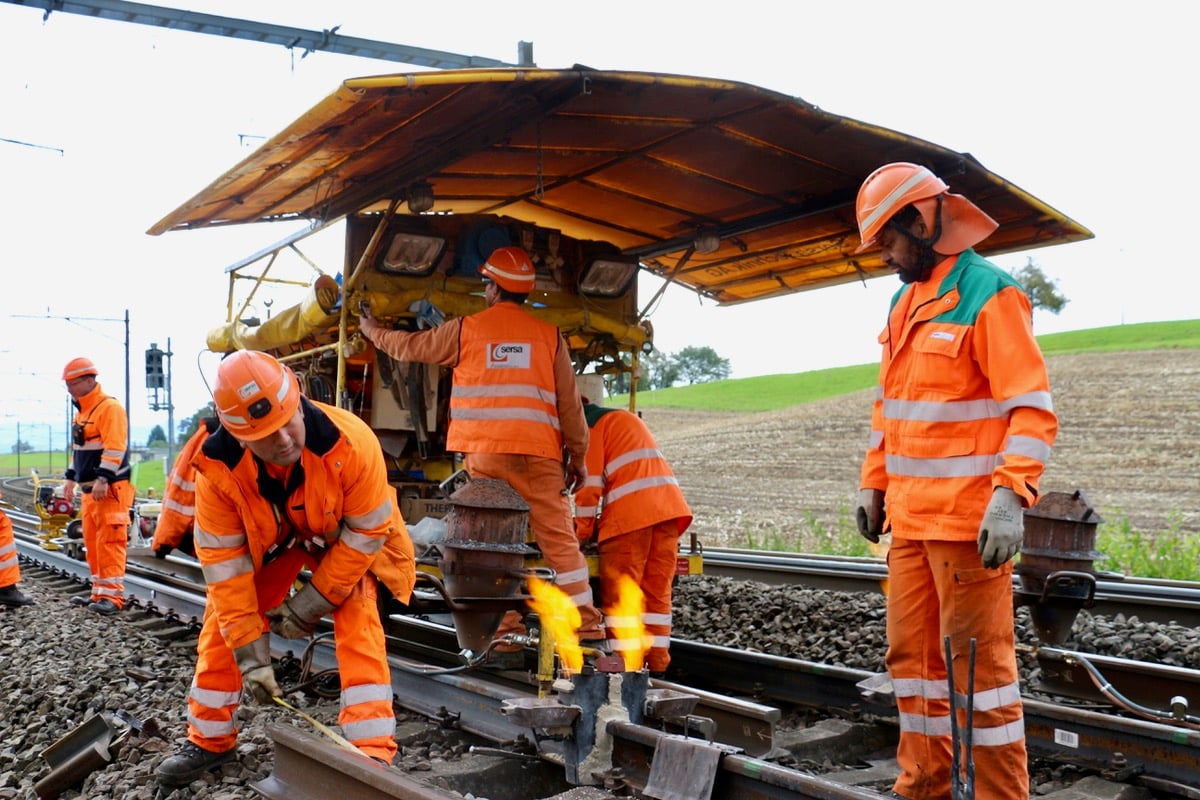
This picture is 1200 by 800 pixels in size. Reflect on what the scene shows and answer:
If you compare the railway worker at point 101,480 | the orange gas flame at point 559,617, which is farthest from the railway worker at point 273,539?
the railway worker at point 101,480

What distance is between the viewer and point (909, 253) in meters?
3.75

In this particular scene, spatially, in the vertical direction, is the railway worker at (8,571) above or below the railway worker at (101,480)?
below

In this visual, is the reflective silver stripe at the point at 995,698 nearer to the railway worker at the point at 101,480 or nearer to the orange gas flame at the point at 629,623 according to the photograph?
the orange gas flame at the point at 629,623

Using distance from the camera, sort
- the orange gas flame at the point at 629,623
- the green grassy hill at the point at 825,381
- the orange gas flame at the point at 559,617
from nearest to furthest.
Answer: the orange gas flame at the point at 559,617, the orange gas flame at the point at 629,623, the green grassy hill at the point at 825,381

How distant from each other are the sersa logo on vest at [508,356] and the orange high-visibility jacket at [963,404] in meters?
2.44

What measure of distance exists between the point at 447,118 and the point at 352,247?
1439mm

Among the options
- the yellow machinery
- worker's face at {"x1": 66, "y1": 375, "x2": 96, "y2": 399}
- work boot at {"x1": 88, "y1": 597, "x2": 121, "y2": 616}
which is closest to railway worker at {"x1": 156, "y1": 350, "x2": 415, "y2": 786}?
work boot at {"x1": 88, "y1": 597, "x2": 121, "y2": 616}

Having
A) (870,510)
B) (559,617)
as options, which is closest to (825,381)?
(559,617)

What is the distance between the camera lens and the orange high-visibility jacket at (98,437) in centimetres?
858

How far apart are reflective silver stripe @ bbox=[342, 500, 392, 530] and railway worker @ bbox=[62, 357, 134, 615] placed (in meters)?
5.21

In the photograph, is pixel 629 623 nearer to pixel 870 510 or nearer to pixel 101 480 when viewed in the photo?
pixel 870 510

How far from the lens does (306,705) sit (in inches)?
203

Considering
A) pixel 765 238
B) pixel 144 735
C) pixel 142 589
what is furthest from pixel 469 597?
pixel 142 589

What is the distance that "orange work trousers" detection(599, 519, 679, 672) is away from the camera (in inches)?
231
